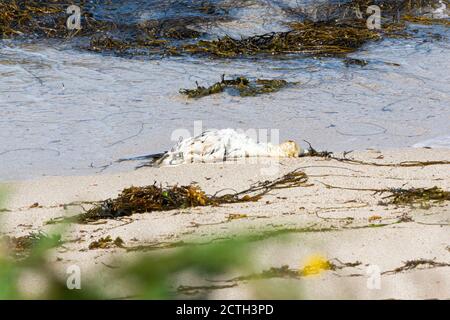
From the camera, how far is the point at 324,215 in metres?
3.67

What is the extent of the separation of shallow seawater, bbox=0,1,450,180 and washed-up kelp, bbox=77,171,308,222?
1.03 meters

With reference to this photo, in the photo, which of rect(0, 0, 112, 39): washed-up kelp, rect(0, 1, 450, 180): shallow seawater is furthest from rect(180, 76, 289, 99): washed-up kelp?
rect(0, 0, 112, 39): washed-up kelp

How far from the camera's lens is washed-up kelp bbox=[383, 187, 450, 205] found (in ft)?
12.8

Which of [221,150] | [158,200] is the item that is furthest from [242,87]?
[158,200]

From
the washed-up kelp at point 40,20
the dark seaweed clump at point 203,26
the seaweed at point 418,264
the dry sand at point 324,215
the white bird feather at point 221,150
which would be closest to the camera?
the dry sand at point 324,215

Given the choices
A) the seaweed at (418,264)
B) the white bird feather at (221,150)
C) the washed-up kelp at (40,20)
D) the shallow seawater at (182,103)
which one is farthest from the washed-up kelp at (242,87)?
the seaweed at (418,264)

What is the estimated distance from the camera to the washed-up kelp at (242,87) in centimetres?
694

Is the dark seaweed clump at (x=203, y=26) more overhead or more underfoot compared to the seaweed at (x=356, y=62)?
more overhead

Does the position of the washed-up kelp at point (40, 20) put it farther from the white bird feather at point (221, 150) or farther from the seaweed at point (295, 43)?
the white bird feather at point (221, 150)

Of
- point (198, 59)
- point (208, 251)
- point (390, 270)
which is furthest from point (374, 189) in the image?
point (198, 59)

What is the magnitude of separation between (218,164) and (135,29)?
17.5 ft

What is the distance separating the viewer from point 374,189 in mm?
4184

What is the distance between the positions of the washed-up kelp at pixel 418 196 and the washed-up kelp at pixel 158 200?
67 cm
